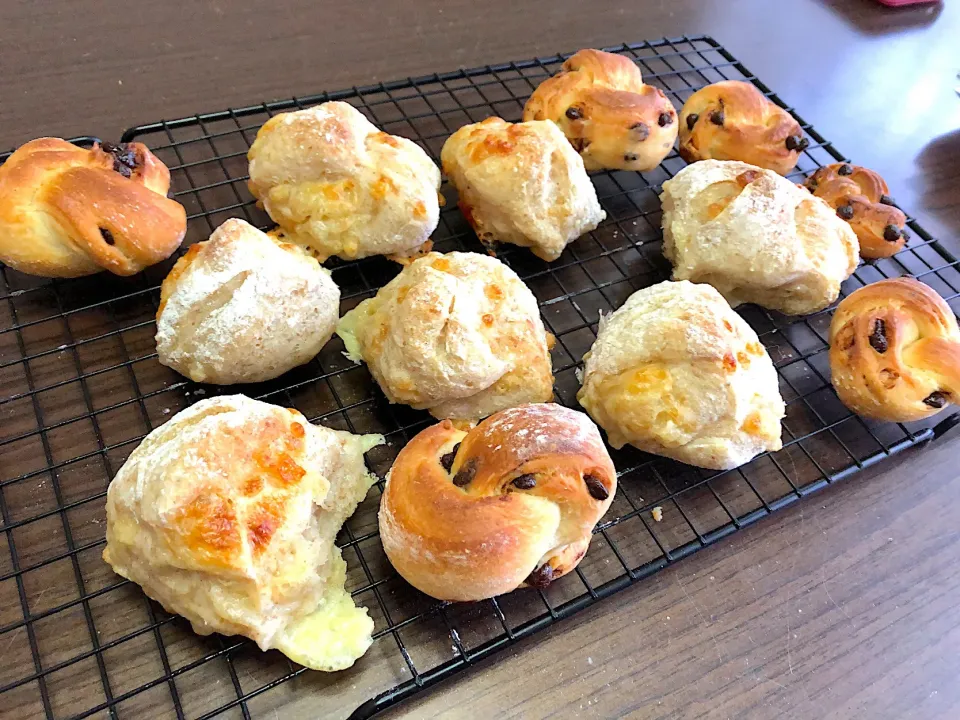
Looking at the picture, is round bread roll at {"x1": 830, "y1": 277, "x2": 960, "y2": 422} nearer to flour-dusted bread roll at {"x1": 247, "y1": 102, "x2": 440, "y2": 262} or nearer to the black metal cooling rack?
the black metal cooling rack

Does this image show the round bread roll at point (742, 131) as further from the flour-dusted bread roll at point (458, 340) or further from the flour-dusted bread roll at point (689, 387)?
the flour-dusted bread roll at point (458, 340)

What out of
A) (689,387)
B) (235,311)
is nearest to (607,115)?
(689,387)

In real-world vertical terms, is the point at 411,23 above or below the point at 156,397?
above

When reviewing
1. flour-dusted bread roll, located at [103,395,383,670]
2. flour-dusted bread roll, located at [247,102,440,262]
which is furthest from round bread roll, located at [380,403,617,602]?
flour-dusted bread roll, located at [247,102,440,262]

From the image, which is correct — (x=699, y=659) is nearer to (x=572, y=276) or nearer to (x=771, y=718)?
(x=771, y=718)

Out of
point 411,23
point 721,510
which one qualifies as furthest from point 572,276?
point 411,23
